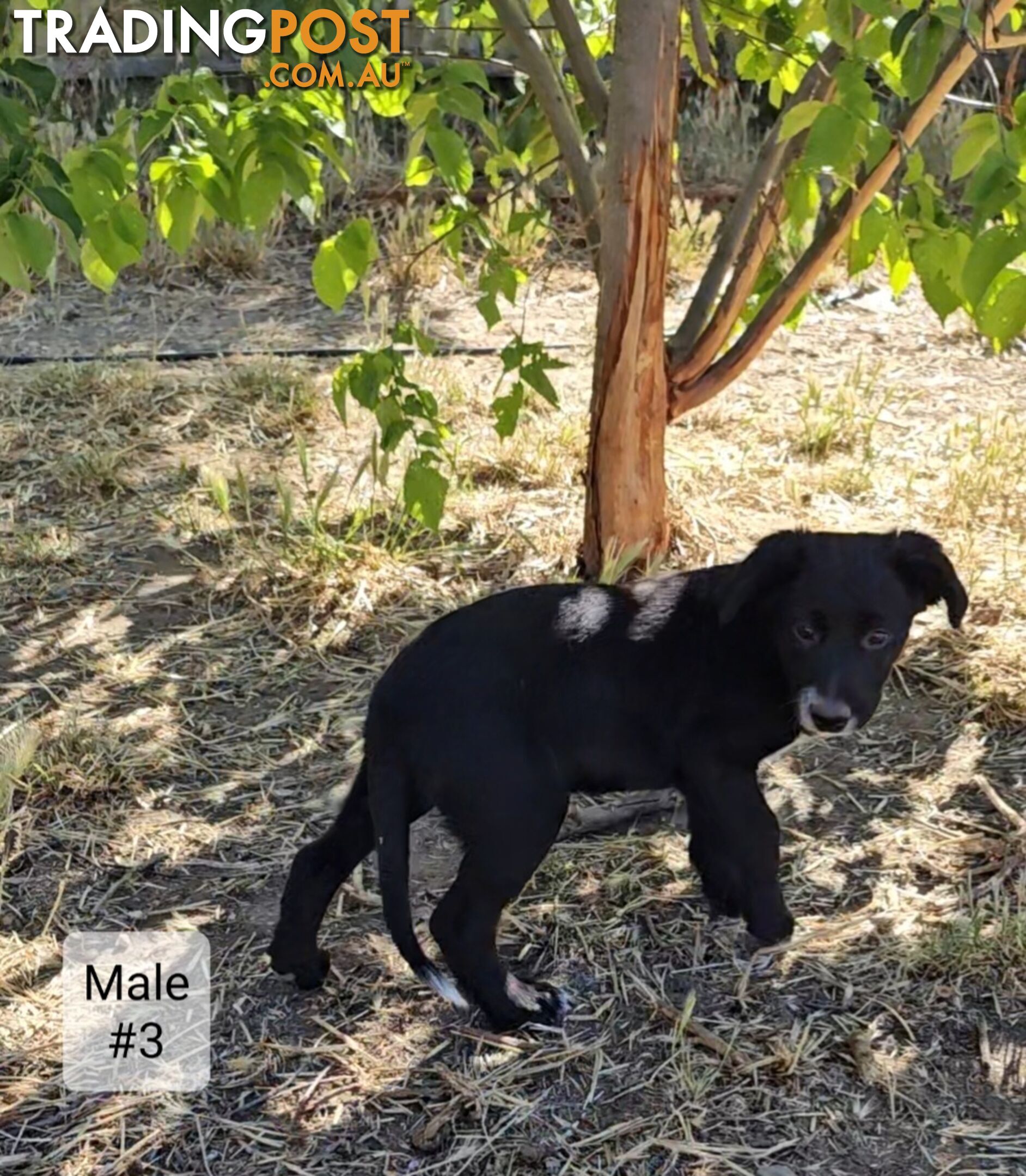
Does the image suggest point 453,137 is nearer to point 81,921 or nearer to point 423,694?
point 423,694

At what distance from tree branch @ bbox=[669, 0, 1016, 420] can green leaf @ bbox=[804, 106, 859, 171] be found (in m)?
0.37

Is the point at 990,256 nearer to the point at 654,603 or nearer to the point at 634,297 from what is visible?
the point at 654,603

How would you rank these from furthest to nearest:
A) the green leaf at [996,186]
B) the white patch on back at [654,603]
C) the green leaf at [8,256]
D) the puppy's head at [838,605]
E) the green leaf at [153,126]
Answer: the green leaf at [153,126]
the white patch on back at [654,603]
the green leaf at [8,256]
the puppy's head at [838,605]
the green leaf at [996,186]

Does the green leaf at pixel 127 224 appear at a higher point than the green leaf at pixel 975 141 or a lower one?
lower

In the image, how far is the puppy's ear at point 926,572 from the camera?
10.2 feet

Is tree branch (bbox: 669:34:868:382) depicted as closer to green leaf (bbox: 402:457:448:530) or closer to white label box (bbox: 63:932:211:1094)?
green leaf (bbox: 402:457:448:530)

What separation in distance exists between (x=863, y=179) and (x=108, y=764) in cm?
245

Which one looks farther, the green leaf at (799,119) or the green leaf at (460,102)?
the green leaf at (460,102)

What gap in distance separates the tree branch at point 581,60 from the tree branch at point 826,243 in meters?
0.68

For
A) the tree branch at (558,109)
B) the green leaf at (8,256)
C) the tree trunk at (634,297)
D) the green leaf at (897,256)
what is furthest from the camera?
the tree branch at (558,109)

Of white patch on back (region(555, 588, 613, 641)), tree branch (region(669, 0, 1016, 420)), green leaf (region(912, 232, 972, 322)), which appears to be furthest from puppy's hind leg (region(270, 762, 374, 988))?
tree branch (region(669, 0, 1016, 420))

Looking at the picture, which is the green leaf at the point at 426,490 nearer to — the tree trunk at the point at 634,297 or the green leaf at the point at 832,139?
the tree trunk at the point at 634,297

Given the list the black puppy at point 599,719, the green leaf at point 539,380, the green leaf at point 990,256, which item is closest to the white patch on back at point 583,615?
the black puppy at point 599,719

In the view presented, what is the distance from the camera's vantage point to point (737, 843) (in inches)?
122
